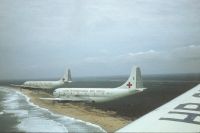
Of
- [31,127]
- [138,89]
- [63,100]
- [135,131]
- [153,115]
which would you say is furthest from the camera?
[63,100]

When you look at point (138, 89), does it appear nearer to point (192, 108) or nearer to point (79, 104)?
point (79, 104)

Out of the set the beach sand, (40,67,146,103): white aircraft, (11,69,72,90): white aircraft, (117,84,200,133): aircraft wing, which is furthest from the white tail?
(117,84,200,133): aircraft wing

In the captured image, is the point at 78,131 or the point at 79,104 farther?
the point at 79,104

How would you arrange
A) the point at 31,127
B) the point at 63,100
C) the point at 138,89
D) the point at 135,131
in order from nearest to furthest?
the point at 135,131 → the point at 31,127 → the point at 138,89 → the point at 63,100

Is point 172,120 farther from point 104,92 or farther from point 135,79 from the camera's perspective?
point 104,92

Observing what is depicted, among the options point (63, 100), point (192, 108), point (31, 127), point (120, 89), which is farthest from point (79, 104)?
point (192, 108)

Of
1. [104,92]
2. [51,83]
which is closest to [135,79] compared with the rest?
[104,92]

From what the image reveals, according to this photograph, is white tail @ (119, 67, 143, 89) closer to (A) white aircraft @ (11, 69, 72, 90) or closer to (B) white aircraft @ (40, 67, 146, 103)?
(B) white aircraft @ (40, 67, 146, 103)
